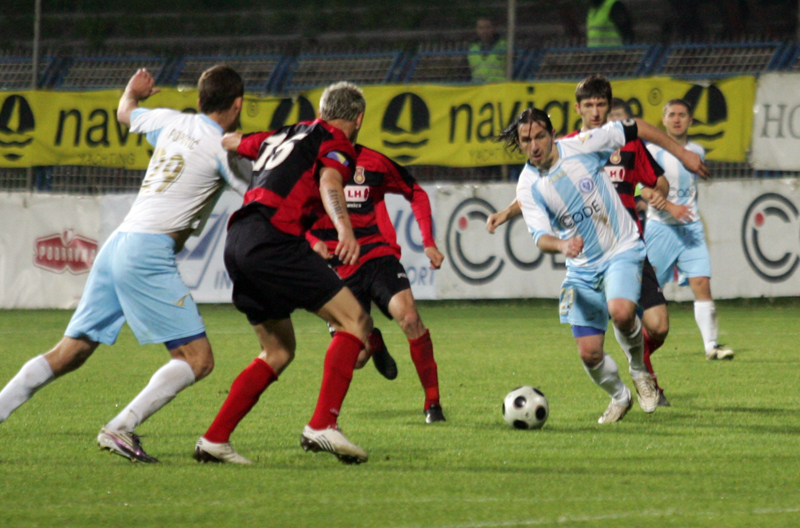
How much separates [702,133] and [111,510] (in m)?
11.0

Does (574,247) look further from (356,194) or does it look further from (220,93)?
(356,194)

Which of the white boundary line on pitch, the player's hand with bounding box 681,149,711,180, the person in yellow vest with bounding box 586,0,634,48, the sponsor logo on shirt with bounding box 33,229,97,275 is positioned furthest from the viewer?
the person in yellow vest with bounding box 586,0,634,48

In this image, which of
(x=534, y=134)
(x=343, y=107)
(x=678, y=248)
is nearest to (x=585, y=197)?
(x=534, y=134)

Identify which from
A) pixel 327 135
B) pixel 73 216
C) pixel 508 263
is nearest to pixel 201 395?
pixel 327 135

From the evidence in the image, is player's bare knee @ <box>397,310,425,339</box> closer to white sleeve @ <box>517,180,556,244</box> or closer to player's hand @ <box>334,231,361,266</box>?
white sleeve @ <box>517,180,556,244</box>

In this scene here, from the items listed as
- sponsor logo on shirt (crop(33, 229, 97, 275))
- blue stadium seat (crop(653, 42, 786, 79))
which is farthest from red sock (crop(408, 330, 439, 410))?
sponsor logo on shirt (crop(33, 229, 97, 275))

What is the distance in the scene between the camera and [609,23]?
15.9 m

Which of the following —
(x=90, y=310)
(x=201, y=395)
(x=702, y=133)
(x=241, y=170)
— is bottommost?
(x=201, y=395)

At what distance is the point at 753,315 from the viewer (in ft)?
43.6

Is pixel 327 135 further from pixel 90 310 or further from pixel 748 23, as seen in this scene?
pixel 748 23

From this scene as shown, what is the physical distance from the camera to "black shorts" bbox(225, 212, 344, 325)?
4699 millimetres

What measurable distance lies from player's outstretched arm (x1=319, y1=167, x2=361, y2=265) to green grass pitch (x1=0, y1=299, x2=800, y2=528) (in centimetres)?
91

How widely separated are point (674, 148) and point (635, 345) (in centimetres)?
116

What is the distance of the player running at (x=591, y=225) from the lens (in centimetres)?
612
